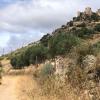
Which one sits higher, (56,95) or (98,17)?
(98,17)

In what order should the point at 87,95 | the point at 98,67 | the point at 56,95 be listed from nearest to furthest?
the point at 87,95 < the point at 56,95 < the point at 98,67

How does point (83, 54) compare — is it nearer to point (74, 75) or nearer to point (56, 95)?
point (56, 95)

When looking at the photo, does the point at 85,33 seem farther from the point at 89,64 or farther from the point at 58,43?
the point at 89,64

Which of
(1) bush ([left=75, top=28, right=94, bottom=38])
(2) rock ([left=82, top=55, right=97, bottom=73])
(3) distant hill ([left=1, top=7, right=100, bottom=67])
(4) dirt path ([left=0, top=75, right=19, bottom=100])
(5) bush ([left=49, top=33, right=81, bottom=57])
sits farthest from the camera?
(1) bush ([left=75, top=28, right=94, bottom=38])

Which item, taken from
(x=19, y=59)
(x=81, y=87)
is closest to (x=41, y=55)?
(x=19, y=59)

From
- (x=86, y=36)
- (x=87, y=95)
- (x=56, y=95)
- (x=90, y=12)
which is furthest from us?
(x=90, y=12)

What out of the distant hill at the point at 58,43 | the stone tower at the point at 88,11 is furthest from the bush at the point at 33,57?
the stone tower at the point at 88,11

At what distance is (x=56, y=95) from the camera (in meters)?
17.0

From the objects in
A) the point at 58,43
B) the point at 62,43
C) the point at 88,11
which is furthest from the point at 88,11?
the point at 62,43

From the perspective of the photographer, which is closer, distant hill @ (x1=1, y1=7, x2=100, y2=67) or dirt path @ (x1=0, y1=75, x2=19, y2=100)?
dirt path @ (x1=0, y1=75, x2=19, y2=100)

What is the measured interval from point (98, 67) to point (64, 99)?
373 cm

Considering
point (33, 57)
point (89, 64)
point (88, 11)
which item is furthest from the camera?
point (88, 11)

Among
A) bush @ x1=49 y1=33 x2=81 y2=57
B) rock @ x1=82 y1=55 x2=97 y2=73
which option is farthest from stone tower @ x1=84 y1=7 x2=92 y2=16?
rock @ x1=82 y1=55 x2=97 y2=73

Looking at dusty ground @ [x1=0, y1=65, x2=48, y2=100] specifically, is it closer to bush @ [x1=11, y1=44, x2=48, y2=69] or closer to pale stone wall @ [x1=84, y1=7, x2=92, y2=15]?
bush @ [x1=11, y1=44, x2=48, y2=69]
